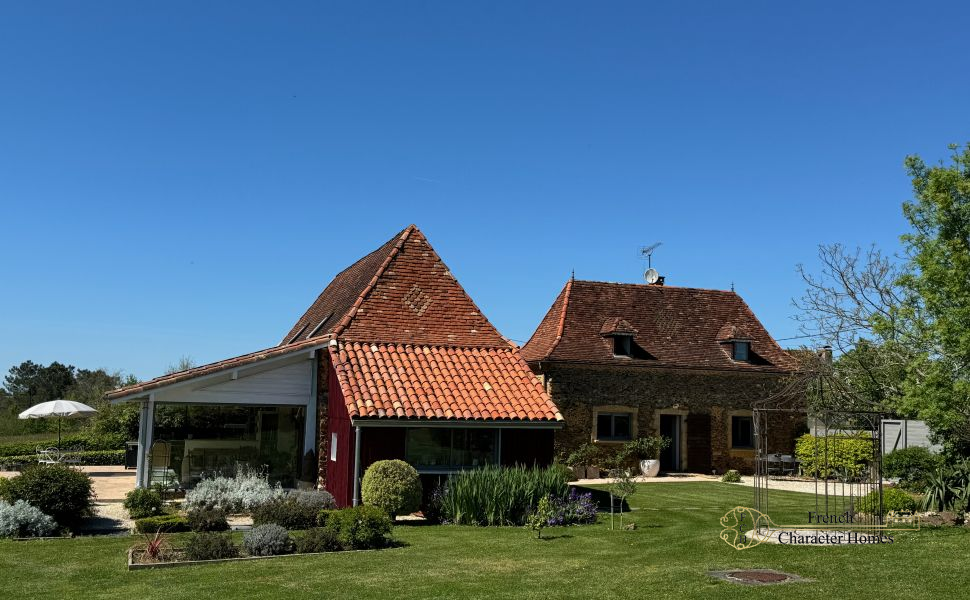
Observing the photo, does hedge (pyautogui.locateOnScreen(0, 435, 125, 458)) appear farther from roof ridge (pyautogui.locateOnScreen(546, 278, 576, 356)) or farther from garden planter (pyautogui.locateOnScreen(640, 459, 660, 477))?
garden planter (pyautogui.locateOnScreen(640, 459, 660, 477))

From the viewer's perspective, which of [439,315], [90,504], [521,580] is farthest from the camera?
[439,315]

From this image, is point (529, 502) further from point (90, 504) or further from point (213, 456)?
point (213, 456)

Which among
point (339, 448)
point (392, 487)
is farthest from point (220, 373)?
point (392, 487)

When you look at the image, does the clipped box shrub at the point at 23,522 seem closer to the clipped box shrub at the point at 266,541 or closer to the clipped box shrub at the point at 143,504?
the clipped box shrub at the point at 143,504

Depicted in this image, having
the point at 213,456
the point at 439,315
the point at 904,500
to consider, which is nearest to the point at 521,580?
the point at 904,500

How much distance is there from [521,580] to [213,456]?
1324 centimetres

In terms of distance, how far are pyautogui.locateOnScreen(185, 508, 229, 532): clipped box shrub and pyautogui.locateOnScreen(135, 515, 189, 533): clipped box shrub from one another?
0.13 metres

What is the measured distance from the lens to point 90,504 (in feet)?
48.8

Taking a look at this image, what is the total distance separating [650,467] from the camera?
88.3 ft

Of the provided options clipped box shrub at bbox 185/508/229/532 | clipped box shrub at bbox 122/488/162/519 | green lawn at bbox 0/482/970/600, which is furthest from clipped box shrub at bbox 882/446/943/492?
clipped box shrub at bbox 122/488/162/519

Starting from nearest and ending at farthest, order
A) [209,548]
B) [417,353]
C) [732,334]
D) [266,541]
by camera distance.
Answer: [209,548] → [266,541] → [417,353] → [732,334]

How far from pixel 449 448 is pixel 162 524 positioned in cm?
565

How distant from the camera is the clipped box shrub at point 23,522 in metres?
13.4

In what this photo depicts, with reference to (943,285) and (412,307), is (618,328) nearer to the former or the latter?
(412,307)
